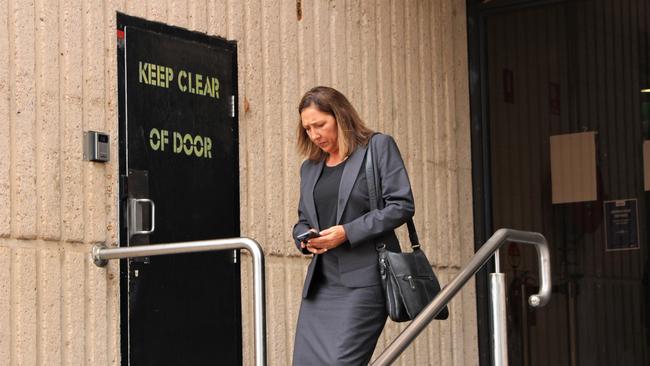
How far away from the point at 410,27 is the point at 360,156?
344 cm

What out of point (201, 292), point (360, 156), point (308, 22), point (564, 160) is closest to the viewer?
point (360, 156)

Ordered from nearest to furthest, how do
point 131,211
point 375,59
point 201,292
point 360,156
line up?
point 360,156
point 131,211
point 201,292
point 375,59

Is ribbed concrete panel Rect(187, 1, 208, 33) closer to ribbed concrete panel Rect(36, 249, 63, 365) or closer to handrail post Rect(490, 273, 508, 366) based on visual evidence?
ribbed concrete panel Rect(36, 249, 63, 365)

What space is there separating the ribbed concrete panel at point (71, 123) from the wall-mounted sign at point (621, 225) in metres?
3.93

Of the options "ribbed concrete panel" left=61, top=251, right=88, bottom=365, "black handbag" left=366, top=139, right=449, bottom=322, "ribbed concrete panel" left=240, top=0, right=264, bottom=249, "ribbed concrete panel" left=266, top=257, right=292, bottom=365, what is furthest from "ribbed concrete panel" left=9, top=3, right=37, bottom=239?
"ribbed concrete panel" left=266, top=257, right=292, bottom=365

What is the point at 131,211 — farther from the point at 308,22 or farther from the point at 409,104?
the point at 409,104

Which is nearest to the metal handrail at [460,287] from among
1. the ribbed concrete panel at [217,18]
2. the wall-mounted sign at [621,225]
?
the ribbed concrete panel at [217,18]

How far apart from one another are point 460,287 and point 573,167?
3.70 meters

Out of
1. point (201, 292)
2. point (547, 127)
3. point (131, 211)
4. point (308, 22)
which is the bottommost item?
point (201, 292)

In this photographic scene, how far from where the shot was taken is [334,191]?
5164 mm

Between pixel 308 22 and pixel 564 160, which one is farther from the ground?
pixel 308 22

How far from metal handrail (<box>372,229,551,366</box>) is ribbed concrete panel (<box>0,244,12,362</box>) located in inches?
67.6

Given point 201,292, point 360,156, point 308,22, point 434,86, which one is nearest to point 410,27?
point 434,86

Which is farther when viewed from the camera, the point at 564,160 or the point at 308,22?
the point at 564,160
